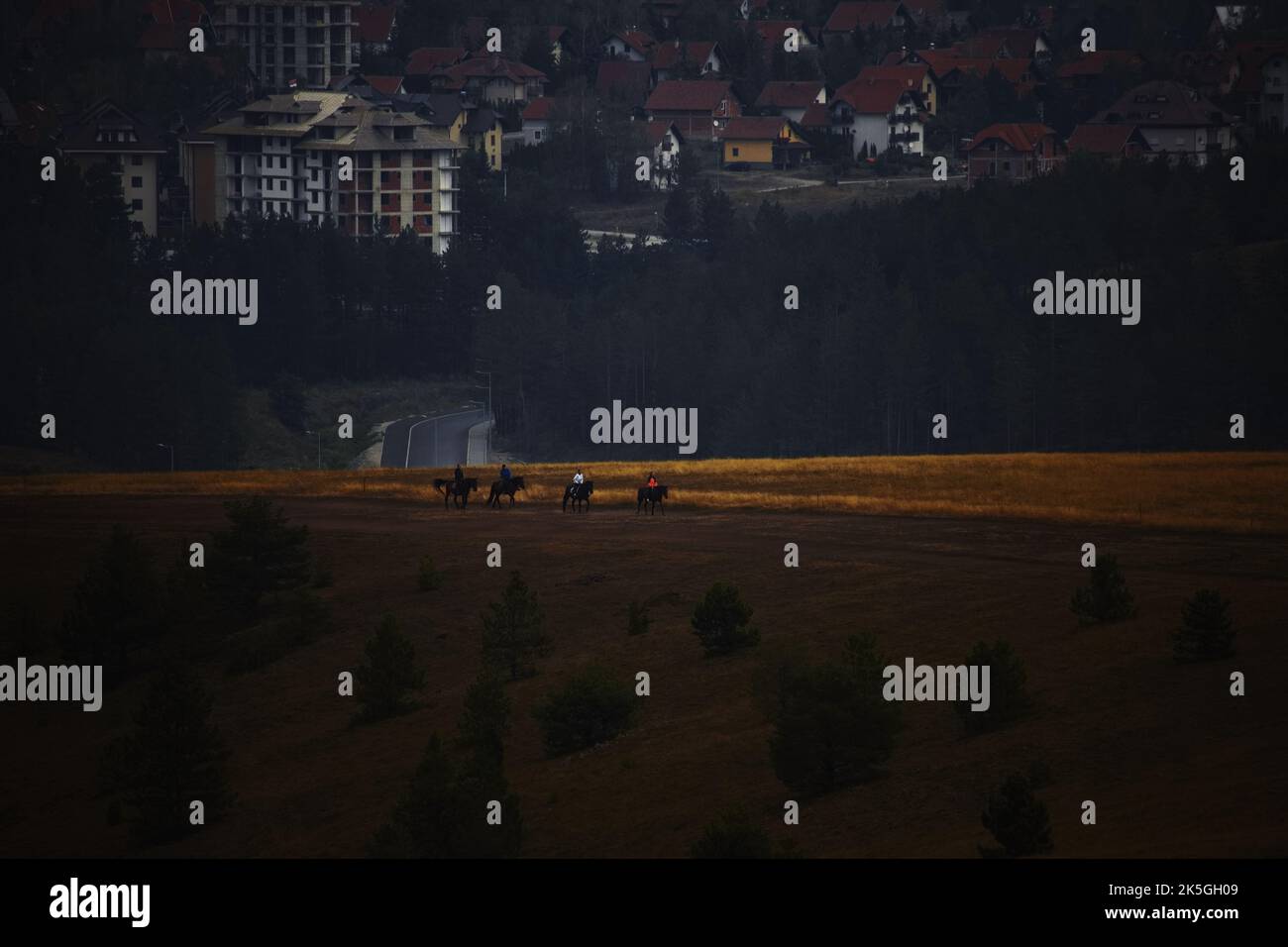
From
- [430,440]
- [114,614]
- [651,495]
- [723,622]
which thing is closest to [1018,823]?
[723,622]

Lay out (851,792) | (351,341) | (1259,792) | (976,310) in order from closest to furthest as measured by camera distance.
A: (1259,792)
(851,792)
(976,310)
(351,341)

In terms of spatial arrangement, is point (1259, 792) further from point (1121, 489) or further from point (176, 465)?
point (176, 465)

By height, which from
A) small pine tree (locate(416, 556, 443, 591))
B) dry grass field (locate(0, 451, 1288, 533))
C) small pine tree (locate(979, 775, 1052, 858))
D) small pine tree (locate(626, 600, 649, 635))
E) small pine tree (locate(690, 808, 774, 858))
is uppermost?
dry grass field (locate(0, 451, 1288, 533))

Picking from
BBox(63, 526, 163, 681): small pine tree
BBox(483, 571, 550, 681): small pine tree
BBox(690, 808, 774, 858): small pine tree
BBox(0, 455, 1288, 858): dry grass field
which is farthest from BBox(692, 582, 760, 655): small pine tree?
BBox(63, 526, 163, 681): small pine tree

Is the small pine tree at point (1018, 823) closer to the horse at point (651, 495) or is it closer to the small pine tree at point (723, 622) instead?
the small pine tree at point (723, 622)

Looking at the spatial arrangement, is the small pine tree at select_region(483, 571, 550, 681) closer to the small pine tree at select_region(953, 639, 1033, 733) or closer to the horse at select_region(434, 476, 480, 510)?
the small pine tree at select_region(953, 639, 1033, 733)
